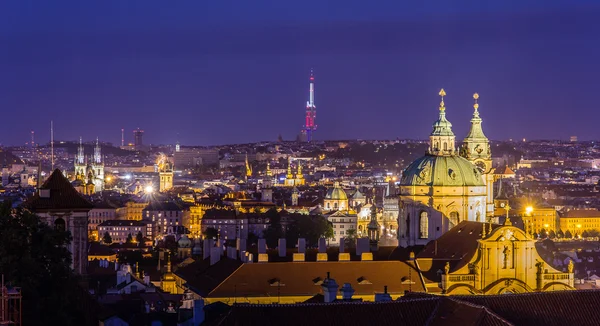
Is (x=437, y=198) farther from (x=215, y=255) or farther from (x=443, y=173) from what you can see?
(x=215, y=255)

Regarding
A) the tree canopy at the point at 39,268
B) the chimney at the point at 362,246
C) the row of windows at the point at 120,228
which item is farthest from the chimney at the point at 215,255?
the row of windows at the point at 120,228

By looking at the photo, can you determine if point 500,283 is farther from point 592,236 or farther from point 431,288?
point 592,236

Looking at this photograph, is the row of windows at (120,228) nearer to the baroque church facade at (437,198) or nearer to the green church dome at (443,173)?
the baroque church facade at (437,198)

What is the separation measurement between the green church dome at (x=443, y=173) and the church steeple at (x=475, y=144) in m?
14.6

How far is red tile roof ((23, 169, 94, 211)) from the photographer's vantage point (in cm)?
5809

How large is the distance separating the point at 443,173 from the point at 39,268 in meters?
43.3

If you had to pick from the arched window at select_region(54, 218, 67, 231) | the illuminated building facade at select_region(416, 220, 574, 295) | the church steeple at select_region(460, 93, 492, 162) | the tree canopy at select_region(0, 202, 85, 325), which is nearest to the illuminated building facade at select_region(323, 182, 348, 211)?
the church steeple at select_region(460, 93, 492, 162)

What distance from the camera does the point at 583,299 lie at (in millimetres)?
47938

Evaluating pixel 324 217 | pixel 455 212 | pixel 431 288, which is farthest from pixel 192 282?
pixel 324 217

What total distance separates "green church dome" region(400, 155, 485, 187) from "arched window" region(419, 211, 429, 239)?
177 centimetres

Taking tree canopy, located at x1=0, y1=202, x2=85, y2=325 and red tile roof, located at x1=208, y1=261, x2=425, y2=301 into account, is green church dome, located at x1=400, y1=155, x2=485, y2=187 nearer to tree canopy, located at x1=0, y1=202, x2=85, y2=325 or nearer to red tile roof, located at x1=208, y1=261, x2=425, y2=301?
red tile roof, located at x1=208, y1=261, x2=425, y2=301

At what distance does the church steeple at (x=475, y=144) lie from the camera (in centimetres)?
10875

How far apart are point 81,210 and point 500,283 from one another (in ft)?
69.9

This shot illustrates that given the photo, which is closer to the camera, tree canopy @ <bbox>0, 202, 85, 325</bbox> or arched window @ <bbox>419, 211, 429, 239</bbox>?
tree canopy @ <bbox>0, 202, 85, 325</bbox>
